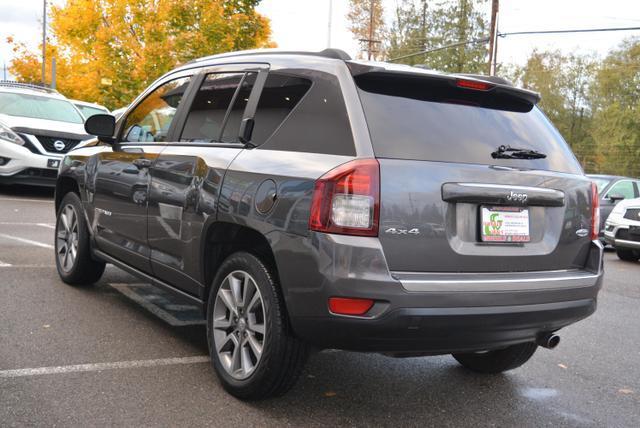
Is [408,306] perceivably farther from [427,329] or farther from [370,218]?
[370,218]

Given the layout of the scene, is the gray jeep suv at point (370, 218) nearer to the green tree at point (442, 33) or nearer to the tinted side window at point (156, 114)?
the tinted side window at point (156, 114)

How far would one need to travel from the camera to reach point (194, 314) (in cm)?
545

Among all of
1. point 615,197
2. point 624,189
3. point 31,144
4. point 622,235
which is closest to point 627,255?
point 622,235

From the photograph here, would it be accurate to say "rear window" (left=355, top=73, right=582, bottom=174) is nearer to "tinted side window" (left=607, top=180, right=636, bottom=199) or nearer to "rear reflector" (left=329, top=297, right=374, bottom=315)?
"rear reflector" (left=329, top=297, right=374, bottom=315)

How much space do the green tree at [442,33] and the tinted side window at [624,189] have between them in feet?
111

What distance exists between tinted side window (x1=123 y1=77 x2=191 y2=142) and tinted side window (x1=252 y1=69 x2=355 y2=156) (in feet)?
3.80

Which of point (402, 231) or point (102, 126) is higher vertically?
point (102, 126)

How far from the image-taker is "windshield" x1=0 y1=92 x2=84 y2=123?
13.0 meters

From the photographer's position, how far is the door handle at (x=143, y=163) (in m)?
4.62

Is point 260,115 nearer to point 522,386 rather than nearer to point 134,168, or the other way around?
point 134,168

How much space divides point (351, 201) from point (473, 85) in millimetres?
993

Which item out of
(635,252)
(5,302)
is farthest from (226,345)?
(635,252)

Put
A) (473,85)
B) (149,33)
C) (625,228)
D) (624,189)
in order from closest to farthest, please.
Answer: (473,85)
(625,228)
(624,189)
(149,33)

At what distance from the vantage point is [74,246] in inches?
233
